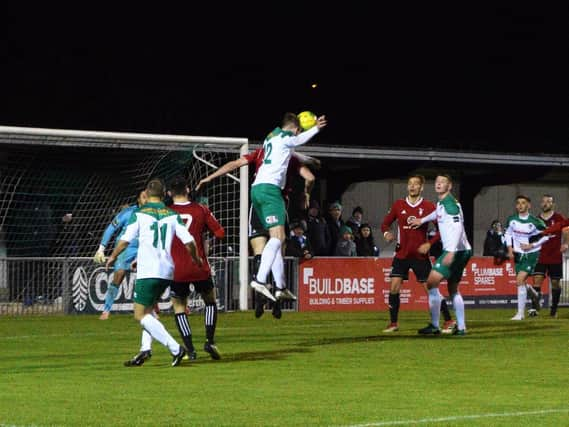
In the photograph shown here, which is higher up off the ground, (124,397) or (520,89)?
(520,89)

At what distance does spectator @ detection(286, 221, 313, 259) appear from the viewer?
88.1 ft

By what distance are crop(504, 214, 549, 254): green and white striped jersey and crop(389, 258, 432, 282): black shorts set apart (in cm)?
496

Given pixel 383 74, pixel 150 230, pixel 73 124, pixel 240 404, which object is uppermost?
pixel 383 74

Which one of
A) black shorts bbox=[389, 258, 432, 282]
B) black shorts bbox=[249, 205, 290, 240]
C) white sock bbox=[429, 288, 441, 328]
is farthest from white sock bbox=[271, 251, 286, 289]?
black shorts bbox=[389, 258, 432, 282]

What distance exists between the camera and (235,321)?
2195cm

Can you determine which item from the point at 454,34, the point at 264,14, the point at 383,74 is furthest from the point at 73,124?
the point at 454,34

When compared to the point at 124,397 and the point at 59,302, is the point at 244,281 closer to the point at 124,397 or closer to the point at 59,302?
the point at 59,302

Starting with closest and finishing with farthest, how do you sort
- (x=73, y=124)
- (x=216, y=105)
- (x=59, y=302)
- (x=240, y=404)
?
(x=240, y=404) → (x=59, y=302) → (x=73, y=124) → (x=216, y=105)

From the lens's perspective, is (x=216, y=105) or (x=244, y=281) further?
(x=216, y=105)

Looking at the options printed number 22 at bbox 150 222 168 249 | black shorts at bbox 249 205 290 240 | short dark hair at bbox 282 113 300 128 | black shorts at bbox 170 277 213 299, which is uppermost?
short dark hair at bbox 282 113 300 128

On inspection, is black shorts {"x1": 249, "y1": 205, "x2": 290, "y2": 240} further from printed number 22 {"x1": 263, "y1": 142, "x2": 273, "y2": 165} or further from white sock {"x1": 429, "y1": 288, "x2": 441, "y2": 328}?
white sock {"x1": 429, "y1": 288, "x2": 441, "y2": 328}

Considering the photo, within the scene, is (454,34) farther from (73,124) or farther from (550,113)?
(73,124)

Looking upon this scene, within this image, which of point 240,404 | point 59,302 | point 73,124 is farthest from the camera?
point 73,124

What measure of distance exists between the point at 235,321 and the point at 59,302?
445cm
